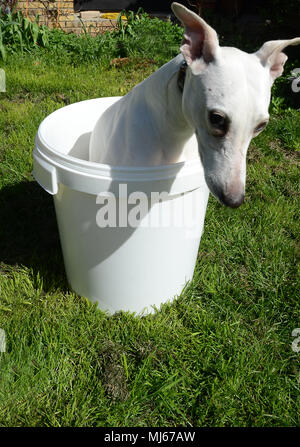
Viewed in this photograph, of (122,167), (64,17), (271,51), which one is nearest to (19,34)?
(64,17)

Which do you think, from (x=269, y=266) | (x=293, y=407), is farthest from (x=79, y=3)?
(x=293, y=407)

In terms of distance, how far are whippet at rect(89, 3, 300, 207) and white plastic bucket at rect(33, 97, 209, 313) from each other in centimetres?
19

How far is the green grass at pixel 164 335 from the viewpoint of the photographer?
1.57 m

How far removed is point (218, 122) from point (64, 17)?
4.57 m

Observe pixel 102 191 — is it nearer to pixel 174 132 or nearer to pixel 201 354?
pixel 174 132

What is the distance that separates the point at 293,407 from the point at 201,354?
407 mm

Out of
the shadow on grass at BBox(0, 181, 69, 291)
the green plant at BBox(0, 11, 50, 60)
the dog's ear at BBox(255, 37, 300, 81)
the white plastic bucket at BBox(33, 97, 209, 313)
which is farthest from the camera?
the green plant at BBox(0, 11, 50, 60)

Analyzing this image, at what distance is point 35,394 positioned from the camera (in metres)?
1.58

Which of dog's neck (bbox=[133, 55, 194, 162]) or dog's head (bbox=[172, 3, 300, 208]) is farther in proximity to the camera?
dog's neck (bbox=[133, 55, 194, 162])

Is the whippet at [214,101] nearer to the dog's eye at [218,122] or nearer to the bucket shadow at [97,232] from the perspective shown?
the dog's eye at [218,122]

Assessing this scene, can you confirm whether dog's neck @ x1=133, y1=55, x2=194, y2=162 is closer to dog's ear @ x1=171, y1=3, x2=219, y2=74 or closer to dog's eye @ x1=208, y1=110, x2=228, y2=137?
dog's ear @ x1=171, y1=3, x2=219, y2=74

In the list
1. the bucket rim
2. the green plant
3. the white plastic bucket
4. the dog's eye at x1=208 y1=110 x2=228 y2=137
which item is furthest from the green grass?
the green plant

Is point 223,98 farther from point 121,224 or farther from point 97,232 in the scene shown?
point 97,232

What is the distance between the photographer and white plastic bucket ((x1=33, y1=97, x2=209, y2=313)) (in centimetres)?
144
